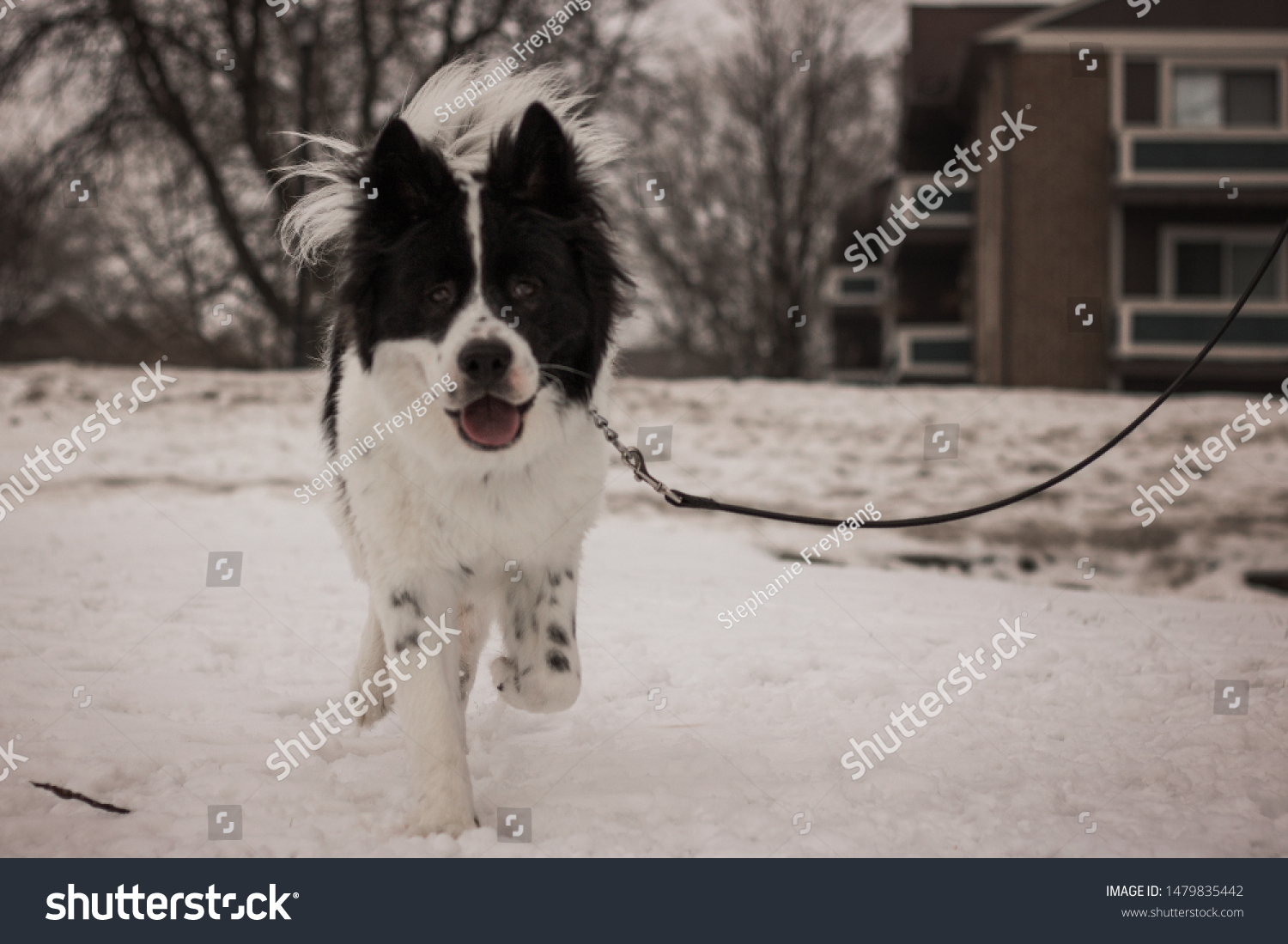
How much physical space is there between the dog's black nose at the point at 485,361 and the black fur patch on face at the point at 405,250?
202 millimetres

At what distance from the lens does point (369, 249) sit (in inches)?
132

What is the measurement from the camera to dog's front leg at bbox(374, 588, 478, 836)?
3.00 metres

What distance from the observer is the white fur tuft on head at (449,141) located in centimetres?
361

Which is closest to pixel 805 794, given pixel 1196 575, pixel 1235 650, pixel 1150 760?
pixel 1150 760

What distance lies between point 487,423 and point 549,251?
650 millimetres

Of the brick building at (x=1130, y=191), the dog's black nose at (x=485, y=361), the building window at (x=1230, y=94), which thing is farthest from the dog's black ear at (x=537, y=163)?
the building window at (x=1230, y=94)

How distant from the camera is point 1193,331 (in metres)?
17.7

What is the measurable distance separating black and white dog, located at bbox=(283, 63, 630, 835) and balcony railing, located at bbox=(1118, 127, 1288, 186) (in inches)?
678

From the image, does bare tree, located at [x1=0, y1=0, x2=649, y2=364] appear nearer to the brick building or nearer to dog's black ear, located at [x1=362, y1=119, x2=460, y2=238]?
the brick building

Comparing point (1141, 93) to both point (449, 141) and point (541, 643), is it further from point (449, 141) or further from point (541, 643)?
point (541, 643)
